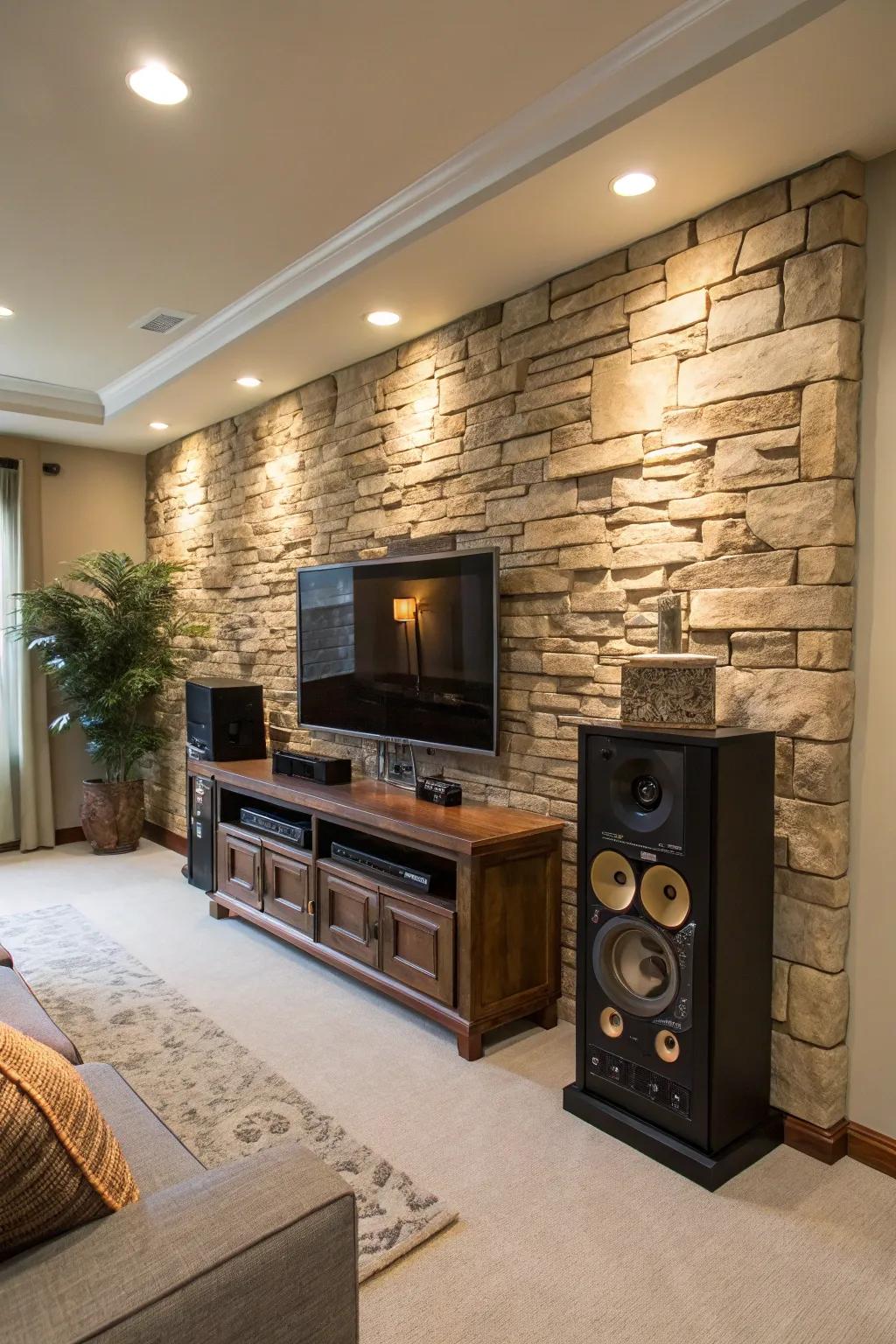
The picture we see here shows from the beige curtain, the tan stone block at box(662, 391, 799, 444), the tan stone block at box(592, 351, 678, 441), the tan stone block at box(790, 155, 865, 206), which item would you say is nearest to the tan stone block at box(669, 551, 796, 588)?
the tan stone block at box(662, 391, 799, 444)

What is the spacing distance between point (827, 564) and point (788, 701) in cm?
36

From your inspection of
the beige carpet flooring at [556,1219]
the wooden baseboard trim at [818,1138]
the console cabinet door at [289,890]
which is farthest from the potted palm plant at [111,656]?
the wooden baseboard trim at [818,1138]

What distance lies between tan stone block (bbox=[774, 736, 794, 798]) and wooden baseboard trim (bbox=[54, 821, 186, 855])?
13.0ft

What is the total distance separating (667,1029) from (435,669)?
1.57m

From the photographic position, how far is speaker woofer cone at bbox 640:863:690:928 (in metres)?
2.08

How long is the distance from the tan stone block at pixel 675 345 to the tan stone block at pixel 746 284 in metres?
0.09

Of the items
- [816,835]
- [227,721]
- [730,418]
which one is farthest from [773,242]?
[227,721]

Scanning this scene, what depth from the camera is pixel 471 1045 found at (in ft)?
8.70

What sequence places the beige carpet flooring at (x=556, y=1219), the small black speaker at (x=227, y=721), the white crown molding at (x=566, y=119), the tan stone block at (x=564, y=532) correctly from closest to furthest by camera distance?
the beige carpet flooring at (x=556, y=1219)
the white crown molding at (x=566, y=119)
the tan stone block at (x=564, y=532)
the small black speaker at (x=227, y=721)

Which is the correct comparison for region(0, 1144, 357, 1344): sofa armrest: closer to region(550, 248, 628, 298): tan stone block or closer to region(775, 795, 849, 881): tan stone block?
region(775, 795, 849, 881): tan stone block

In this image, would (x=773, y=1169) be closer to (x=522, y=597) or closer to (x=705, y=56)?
(x=522, y=597)

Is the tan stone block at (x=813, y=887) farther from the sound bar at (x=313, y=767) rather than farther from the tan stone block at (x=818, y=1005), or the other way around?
the sound bar at (x=313, y=767)

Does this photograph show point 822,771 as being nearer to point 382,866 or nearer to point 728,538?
point 728,538

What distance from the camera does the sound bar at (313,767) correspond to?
354 cm
